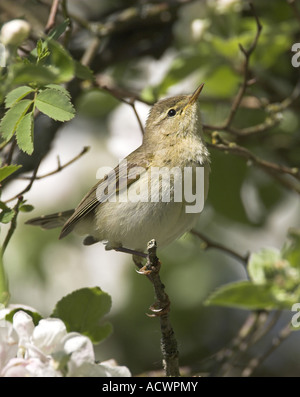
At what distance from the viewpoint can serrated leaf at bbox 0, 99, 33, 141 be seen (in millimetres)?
1911

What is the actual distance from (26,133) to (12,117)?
0.07m

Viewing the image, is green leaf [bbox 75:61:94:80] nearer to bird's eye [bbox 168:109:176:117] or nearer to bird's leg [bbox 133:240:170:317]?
bird's leg [bbox 133:240:170:317]

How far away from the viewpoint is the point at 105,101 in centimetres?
363

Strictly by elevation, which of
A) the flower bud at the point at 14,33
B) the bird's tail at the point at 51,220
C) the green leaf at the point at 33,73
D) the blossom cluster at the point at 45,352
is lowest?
the blossom cluster at the point at 45,352

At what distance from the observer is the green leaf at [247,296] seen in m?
2.07

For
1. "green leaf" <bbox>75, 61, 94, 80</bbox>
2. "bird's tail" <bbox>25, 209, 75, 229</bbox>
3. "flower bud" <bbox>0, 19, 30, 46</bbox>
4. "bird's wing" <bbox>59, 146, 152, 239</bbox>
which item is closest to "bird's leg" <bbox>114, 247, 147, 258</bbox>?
"bird's wing" <bbox>59, 146, 152, 239</bbox>

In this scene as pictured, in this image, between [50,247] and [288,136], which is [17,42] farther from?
[288,136]

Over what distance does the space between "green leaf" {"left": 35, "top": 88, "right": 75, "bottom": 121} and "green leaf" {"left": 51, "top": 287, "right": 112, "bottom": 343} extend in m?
0.53

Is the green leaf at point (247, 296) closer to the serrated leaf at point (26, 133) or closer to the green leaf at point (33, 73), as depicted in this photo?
the serrated leaf at point (26, 133)

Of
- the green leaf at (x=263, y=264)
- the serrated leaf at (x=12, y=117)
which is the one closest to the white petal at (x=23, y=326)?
the serrated leaf at (x=12, y=117)

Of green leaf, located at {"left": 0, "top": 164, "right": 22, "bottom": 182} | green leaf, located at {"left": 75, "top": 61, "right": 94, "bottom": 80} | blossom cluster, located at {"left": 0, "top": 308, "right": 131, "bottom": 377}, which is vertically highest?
green leaf, located at {"left": 75, "top": 61, "right": 94, "bottom": 80}

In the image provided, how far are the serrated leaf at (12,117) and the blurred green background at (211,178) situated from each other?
1144mm

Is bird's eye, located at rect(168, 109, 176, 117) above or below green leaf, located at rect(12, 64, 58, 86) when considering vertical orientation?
above

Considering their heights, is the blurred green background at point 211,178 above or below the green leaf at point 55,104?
above
